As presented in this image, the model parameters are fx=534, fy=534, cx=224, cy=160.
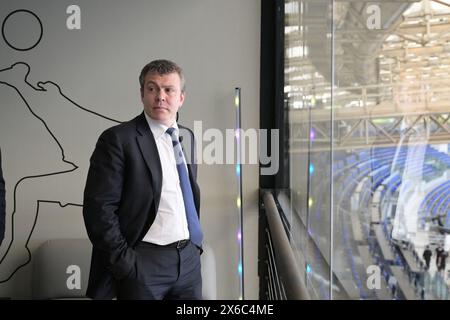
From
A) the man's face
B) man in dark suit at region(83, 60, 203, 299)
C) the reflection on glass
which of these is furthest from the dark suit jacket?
the reflection on glass

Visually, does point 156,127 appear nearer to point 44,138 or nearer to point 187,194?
point 187,194

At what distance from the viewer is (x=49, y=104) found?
12.5 feet

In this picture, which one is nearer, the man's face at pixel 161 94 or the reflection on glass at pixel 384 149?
the reflection on glass at pixel 384 149

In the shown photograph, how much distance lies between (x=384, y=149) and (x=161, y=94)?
1.32m

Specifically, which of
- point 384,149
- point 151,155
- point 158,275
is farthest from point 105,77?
point 384,149

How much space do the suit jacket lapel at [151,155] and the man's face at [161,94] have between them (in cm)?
7

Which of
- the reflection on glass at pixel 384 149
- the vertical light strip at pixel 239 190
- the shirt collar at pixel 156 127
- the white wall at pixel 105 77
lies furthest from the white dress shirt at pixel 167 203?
the white wall at pixel 105 77

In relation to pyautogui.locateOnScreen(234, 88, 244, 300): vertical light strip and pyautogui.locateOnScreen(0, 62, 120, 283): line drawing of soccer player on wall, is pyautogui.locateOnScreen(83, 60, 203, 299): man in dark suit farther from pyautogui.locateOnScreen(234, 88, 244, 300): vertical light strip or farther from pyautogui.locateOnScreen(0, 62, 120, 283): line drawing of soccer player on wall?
pyautogui.locateOnScreen(0, 62, 120, 283): line drawing of soccer player on wall

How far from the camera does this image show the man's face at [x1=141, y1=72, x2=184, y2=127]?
6.71 feet

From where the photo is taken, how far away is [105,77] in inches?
149

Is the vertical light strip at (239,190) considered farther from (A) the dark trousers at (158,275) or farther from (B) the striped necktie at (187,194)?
(A) the dark trousers at (158,275)

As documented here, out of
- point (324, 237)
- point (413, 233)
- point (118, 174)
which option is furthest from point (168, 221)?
point (413, 233)

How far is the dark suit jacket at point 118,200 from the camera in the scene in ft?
6.18

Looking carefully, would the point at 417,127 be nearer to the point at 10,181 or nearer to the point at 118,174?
the point at 118,174
